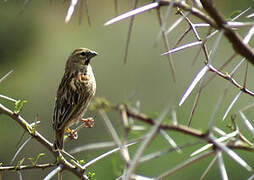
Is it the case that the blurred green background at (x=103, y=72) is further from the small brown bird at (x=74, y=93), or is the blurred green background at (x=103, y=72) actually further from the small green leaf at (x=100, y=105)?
the small green leaf at (x=100, y=105)

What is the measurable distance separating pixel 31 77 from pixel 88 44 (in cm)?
271

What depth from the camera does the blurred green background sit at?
1163 centimetres

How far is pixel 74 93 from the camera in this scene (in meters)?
6.25

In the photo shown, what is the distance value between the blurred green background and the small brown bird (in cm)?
339

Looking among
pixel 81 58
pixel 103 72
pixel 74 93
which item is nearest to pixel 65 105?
pixel 74 93

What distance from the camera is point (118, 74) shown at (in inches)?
660

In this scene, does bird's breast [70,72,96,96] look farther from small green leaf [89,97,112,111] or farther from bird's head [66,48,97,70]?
small green leaf [89,97,112,111]

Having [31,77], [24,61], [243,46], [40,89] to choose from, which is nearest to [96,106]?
[243,46]

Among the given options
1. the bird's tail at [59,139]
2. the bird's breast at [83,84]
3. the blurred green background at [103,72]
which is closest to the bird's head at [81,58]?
the bird's breast at [83,84]

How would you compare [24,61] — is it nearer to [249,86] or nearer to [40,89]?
[40,89]

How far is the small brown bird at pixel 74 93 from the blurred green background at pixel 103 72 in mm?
3394

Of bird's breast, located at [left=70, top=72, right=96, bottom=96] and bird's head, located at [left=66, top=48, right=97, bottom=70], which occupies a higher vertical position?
bird's head, located at [left=66, top=48, right=97, bottom=70]

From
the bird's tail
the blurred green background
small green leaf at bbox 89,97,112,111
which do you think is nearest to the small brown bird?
the bird's tail

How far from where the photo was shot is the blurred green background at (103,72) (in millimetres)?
11633
